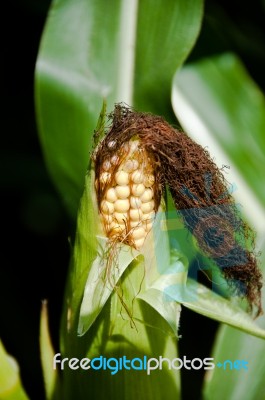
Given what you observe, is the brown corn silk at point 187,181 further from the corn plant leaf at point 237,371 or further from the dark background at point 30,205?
the dark background at point 30,205

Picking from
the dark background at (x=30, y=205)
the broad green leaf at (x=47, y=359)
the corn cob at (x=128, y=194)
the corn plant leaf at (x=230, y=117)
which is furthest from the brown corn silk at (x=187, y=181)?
the dark background at (x=30, y=205)

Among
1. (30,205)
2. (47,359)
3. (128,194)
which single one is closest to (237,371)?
(47,359)

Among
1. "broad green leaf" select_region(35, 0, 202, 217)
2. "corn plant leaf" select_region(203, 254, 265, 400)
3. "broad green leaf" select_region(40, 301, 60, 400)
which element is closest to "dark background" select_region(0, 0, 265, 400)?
"broad green leaf" select_region(35, 0, 202, 217)

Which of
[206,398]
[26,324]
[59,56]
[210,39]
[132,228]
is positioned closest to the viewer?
[132,228]

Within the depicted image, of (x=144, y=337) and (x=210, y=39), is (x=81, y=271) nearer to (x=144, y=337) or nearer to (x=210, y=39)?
(x=144, y=337)

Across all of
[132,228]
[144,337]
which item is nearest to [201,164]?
[132,228]

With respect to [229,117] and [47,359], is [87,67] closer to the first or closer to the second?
[229,117]
